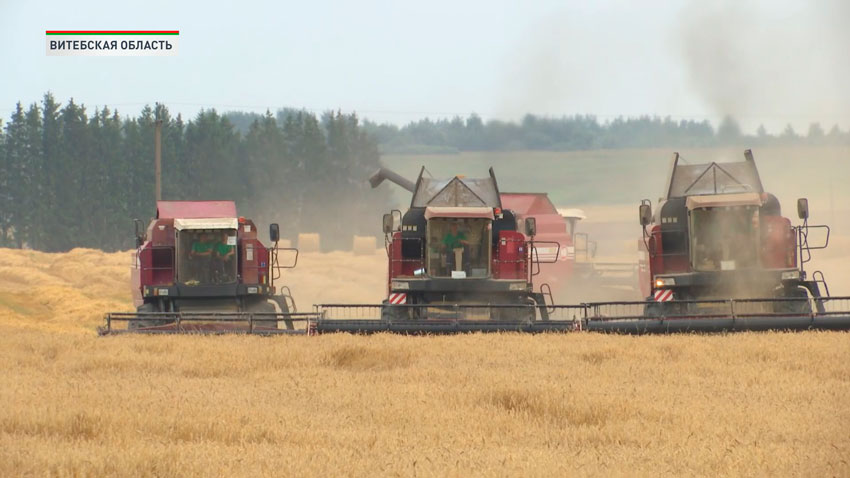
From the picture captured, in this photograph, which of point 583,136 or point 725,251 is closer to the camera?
point 725,251

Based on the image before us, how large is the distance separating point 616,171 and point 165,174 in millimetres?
54454

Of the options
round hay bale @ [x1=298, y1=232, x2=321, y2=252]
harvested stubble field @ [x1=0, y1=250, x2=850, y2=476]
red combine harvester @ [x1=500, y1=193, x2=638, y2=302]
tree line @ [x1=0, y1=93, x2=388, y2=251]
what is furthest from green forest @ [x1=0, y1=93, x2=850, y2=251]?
harvested stubble field @ [x1=0, y1=250, x2=850, y2=476]

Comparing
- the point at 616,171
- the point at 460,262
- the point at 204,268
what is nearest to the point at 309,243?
the point at 204,268

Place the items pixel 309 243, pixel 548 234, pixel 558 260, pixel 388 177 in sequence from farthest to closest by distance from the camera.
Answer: pixel 309 243, pixel 388 177, pixel 558 260, pixel 548 234

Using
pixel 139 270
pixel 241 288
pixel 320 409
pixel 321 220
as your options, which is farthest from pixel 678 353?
pixel 321 220

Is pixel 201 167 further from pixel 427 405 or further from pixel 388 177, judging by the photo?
pixel 427 405

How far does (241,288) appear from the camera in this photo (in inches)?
947

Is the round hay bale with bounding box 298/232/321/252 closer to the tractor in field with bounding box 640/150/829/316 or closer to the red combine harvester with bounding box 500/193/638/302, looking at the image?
the red combine harvester with bounding box 500/193/638/302

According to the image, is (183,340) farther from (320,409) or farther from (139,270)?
(320,409)

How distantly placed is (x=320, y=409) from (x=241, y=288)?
12.7 meters

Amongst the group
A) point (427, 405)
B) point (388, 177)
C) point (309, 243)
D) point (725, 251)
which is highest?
point (388, 177)

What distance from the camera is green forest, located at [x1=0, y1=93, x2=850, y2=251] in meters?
87.1

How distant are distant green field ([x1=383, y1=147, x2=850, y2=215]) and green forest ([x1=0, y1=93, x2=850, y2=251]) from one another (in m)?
2.28

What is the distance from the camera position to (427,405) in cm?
1152
